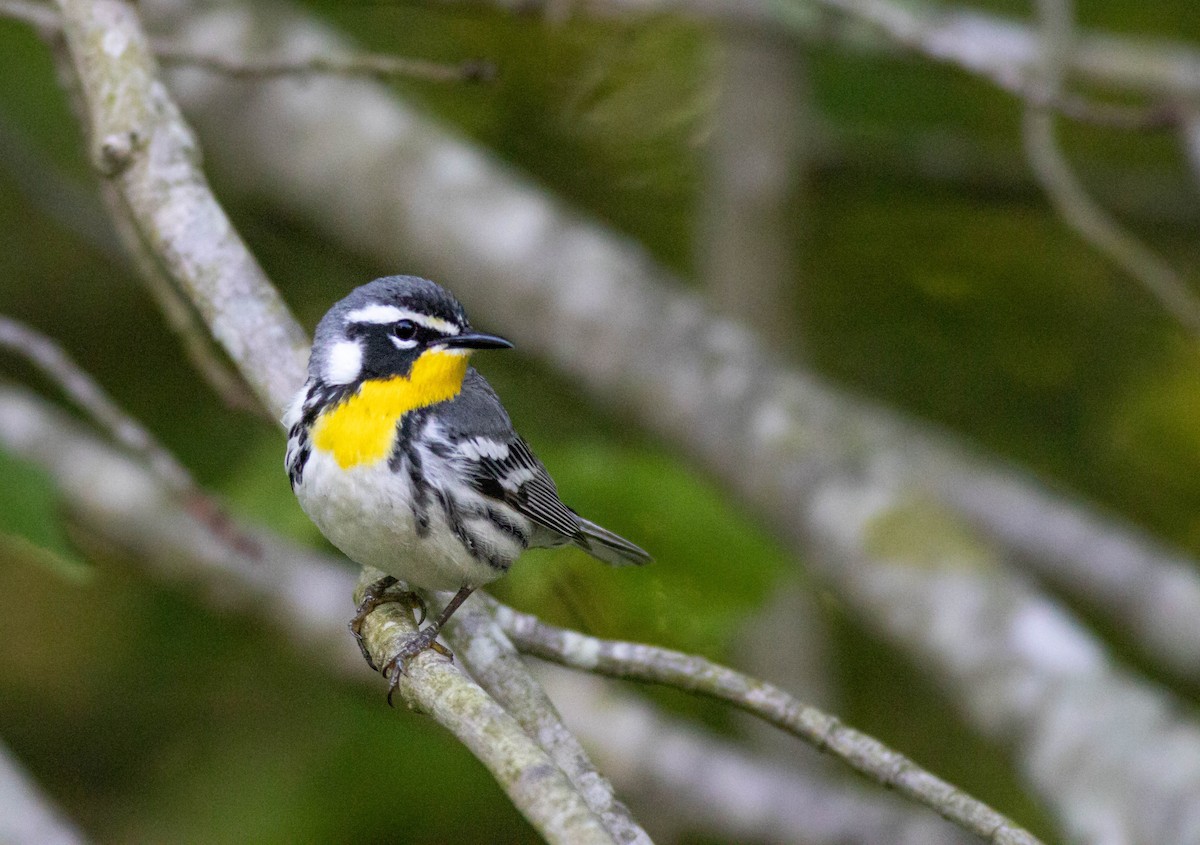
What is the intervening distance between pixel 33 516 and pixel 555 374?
2.68 m

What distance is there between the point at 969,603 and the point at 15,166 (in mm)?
3961

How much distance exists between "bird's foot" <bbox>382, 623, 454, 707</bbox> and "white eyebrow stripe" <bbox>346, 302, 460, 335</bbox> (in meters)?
0.61

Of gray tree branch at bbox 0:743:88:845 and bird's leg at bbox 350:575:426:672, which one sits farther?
gray tree branch at bbox 0:743:88:845

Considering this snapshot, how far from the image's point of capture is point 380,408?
8.22 ft

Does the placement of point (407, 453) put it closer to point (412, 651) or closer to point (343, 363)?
point (343, 363)

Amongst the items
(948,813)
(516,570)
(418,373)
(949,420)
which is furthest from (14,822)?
(949,420)

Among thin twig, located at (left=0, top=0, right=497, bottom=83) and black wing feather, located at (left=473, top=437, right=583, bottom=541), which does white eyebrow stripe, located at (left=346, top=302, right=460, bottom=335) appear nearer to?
black wing feather, located at (left=473, top=437, right=583, bottom=541)

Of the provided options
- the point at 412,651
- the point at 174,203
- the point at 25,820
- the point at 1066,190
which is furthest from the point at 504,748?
the point at 1066,190

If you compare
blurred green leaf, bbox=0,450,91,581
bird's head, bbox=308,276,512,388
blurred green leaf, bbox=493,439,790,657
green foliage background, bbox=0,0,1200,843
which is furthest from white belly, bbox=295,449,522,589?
green foliage background, bbox=0,0,1200,843

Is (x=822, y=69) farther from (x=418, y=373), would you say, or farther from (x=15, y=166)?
(x=418, y=373)

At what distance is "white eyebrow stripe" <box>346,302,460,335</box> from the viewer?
259cm

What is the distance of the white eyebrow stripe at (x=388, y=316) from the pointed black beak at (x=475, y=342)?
0.04 m

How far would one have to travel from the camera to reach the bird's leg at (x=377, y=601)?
249 cm

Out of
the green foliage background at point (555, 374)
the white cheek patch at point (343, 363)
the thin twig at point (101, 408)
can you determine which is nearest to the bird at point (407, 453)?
the white cheek patch at point (343, 363)
